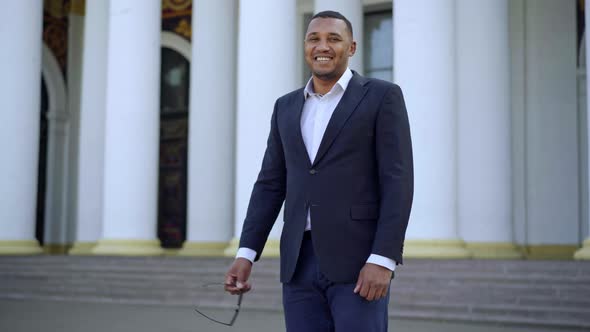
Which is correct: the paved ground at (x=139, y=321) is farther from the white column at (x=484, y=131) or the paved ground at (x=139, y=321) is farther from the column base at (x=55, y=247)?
the column base at (x=55, y=247)

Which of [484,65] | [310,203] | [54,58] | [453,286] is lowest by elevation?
[453,286]

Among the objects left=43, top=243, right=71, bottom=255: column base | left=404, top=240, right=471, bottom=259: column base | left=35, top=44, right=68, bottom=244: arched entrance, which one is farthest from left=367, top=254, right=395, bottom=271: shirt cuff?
left=35, top=44, right=68, bottom=244: arched entrance

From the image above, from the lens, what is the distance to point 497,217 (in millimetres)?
16781

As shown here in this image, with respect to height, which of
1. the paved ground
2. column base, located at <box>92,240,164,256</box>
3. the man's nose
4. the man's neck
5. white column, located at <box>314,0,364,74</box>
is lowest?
the paved ground

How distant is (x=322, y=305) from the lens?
3.61 meters

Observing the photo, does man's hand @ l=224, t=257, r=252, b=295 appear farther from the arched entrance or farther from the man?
the arched entrance

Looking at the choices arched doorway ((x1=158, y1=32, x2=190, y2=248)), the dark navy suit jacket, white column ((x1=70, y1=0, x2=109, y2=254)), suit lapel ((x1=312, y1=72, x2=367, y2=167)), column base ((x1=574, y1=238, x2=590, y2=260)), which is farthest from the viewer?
arched doorway ((x1=158, y1=32, x2=190, y2=248))

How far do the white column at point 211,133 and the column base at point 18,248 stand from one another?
347 centimetres

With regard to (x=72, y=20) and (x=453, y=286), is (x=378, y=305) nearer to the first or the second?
(x=453, y=286)

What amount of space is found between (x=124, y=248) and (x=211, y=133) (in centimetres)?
401

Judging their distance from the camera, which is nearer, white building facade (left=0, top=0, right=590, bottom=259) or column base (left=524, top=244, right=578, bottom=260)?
white building facade (left=0, top=0, right=590, bottom=259)

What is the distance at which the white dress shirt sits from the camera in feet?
12.3

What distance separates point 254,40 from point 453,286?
251 inches

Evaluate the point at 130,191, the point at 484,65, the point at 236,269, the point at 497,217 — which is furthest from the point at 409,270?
the point at 236,269
